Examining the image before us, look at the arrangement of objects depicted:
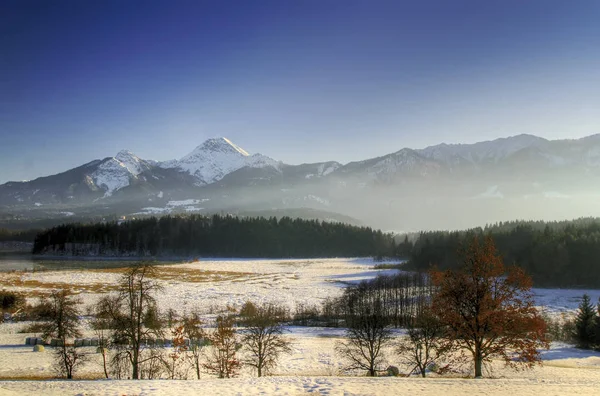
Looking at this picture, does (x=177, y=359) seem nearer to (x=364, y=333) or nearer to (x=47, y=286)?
(x=364, y=333)

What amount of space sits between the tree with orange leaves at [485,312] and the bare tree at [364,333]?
7.88m

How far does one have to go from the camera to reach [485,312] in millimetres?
29594

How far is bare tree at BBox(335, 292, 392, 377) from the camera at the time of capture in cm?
3684

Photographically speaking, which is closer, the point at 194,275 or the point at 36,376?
the point at 36,376

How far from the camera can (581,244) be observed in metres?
100

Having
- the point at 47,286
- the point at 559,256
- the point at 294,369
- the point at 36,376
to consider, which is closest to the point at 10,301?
the point at 47,286

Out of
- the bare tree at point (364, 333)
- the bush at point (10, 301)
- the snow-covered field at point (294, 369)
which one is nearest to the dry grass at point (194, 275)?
the snow-covered field at point (294, 369)

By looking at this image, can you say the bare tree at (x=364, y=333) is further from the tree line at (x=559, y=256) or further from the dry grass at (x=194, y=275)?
the dry grass at (x=194, y=275)

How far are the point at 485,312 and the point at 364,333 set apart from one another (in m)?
16.5

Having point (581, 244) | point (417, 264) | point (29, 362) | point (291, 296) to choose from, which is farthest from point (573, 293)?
point (29, 362)

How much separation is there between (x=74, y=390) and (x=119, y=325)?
8.98 m

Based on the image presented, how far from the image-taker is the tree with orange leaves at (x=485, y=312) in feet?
98.6

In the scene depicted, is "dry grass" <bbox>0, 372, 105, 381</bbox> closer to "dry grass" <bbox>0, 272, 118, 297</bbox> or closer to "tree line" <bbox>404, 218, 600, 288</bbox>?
"dry grass" <bbox>0, 272, 118, 297</bbox>

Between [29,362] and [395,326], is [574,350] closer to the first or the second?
[395,326]
